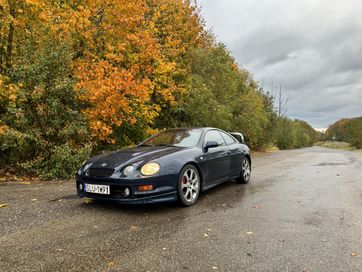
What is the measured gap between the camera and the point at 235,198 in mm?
5957

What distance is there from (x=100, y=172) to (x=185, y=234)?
1713 mm

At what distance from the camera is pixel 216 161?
20.1ft

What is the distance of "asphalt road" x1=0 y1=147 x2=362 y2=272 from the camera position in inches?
121

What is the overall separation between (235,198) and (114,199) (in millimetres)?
2433

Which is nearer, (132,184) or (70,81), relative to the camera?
(132,184)

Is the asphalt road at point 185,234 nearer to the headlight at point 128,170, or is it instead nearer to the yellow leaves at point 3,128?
the headlight at point 128,170

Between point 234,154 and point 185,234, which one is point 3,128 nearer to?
point 234,154

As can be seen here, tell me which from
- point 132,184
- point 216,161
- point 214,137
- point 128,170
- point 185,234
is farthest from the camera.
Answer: point 214,137

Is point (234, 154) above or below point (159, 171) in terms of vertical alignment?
above

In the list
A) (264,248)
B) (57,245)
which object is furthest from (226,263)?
(57,245)

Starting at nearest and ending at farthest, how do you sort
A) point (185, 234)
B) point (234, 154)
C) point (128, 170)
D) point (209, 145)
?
1. point (185, 234)
2. point (128, 170)
3. point (209, 145)
4. point (234, 154)

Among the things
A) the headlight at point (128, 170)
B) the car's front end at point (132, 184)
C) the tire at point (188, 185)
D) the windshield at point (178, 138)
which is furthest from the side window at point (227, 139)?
the headlight at point (128, 170)

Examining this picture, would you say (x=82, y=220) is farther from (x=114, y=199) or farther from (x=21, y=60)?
(x=21, y=60)

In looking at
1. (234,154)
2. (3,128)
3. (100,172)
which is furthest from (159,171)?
(3,128)
